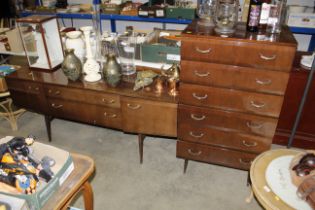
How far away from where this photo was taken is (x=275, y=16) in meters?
1.60

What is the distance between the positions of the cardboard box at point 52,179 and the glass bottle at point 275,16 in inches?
52.2

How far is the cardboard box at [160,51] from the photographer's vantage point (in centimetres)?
214

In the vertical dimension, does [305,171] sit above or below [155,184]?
above

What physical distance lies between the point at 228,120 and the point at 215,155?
0.32 meters

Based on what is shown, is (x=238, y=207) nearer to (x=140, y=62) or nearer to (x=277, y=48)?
(x=277, y=48)

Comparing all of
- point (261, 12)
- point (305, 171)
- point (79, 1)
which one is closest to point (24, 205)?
point (305, 171)

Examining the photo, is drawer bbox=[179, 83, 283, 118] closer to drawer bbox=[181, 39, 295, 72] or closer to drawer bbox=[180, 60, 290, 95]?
drawer bbox=[180, 60, 290, 95]

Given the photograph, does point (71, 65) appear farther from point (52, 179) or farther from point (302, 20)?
point (302, 20)

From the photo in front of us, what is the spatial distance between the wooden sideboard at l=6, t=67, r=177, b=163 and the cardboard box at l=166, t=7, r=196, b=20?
4.04 ft

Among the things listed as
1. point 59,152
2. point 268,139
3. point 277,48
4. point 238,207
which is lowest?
point 238,207

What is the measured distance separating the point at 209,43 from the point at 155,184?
111 centimetres

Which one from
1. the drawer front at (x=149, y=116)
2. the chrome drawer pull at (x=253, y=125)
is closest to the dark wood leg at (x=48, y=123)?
the drawer front at (x=149, y=116)

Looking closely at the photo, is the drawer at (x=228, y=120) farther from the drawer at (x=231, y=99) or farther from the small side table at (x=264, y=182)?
the small side table at (x=264, y=182)

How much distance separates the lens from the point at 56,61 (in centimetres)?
243
